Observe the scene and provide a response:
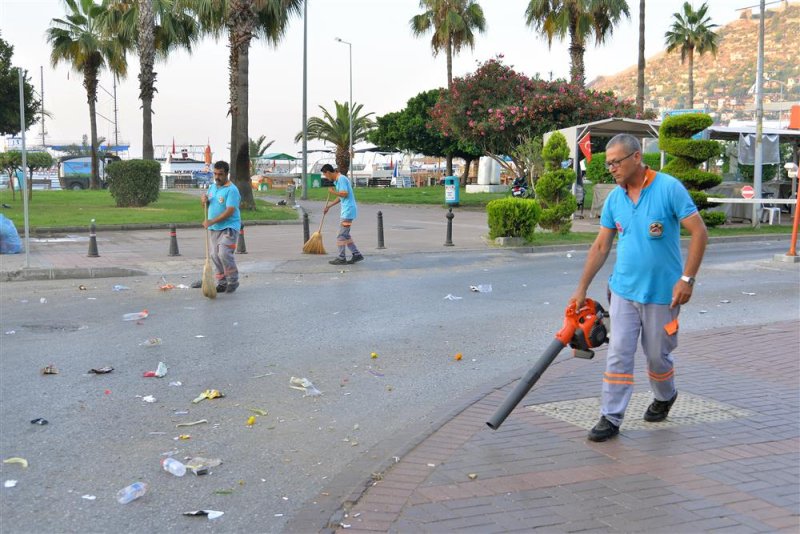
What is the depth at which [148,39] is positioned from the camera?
31.4 metres

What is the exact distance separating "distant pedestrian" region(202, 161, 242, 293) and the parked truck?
4452 centimetres

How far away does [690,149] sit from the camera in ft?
70.4

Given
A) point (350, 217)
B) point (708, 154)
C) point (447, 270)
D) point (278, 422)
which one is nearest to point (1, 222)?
point (350, 217)

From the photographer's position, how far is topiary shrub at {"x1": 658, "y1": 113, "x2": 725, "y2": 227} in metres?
21.4

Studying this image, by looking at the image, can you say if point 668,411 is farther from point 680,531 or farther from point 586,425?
point 680,531

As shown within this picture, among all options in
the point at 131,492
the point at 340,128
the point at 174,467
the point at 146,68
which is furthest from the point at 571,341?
the point at 340,128

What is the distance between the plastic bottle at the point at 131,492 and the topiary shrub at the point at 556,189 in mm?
16606

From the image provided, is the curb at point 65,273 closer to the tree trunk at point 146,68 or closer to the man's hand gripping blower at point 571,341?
the man's hand gripping blower at point 571,341

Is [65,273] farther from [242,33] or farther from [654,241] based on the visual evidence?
[242,33]

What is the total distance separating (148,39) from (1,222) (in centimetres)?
1749

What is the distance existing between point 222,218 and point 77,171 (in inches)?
2420

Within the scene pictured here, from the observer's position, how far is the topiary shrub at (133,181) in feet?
93.8

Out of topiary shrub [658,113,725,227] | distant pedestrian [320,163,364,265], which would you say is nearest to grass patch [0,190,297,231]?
distant pedestrian [320,163,364,265]

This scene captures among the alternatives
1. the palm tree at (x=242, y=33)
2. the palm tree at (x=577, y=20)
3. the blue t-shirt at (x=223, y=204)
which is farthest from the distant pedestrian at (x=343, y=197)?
the palm tree at (x=577, y=20)
